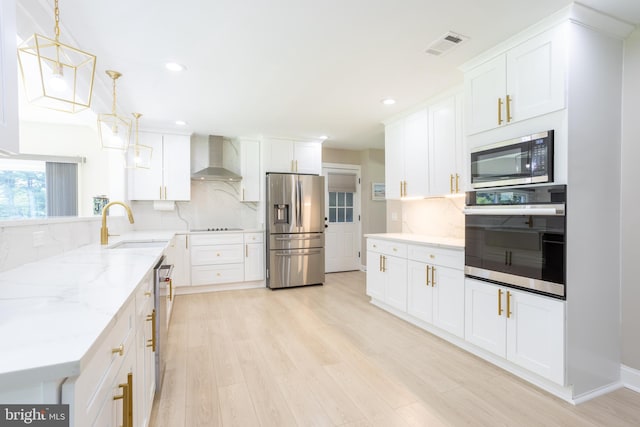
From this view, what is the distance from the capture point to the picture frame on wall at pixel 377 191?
593cm

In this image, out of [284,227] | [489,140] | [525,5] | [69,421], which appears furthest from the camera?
[284,227]

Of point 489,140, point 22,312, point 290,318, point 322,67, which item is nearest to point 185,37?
point 322,67

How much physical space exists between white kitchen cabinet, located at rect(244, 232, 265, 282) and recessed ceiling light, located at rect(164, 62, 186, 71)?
2.61 metres

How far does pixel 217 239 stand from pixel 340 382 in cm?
304

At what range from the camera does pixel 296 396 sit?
1960 mm

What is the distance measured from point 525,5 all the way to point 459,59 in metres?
0.62

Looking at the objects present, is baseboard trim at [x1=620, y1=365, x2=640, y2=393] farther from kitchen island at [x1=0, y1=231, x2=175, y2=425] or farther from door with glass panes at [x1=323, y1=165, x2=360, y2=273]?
door with glass panes at [x1=323, y1=165, x2=360, y2=273]

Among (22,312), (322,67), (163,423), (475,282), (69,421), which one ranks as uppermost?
(322,67)

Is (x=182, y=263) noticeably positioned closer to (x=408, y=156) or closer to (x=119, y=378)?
(x=408, y=156)

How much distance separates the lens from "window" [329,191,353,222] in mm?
5902

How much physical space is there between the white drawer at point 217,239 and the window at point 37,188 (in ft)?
6.22

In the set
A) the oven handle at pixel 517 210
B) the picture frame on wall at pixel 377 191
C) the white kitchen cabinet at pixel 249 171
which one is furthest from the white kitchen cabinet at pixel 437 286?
the picture frame on wall at pixel 377 191

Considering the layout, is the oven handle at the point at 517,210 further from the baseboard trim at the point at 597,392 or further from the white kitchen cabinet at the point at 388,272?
the baseboard trim at the point at 597,392

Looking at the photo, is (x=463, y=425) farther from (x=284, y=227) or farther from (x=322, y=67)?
(x=284, y=227)
